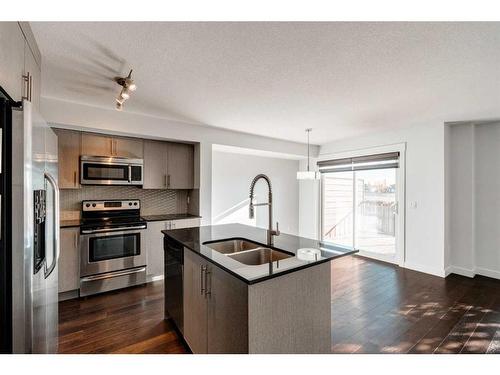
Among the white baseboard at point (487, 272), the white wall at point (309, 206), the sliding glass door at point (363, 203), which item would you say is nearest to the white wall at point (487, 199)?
the white baseboard at point (487, 272)

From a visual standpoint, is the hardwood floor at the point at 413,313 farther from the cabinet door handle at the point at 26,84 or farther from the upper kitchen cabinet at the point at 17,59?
the cabinet door handle at the point at 26,84

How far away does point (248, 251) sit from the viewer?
6.46 ft

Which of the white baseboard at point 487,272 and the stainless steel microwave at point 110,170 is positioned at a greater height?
the stainless steel microwave at point 110,170

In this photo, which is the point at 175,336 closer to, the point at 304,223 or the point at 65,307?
the point at 65,307

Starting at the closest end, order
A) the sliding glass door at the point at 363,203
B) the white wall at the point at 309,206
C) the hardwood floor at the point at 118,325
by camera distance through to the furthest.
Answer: the hardwood floor at the point at 118,325 < the sliding glass door at the point at 363,203 < the white wall at the point at 309,206

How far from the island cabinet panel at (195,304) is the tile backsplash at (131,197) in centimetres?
224

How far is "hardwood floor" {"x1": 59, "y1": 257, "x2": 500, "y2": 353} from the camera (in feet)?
6.72

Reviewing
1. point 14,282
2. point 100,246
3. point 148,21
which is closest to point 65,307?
point 100,246

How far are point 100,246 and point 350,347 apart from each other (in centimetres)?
294

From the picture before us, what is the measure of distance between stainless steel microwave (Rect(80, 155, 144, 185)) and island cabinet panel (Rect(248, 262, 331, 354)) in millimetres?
2791

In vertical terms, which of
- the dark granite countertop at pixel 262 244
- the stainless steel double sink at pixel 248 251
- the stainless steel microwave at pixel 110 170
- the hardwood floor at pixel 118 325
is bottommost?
the hardwood floor at pixel 118 325

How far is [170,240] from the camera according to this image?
2.24 metres

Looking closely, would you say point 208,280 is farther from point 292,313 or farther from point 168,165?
point 168,165

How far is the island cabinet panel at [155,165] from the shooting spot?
11.9ft
